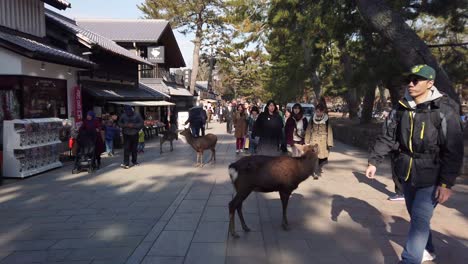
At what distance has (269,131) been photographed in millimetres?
7520

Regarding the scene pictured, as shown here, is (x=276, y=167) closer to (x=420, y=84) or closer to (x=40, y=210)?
(x=420, y=84)

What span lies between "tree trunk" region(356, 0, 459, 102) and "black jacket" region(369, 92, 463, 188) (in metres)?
7.21

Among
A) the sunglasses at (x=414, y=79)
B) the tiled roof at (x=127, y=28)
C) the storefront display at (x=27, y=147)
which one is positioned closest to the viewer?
the sunglasses at (x=414, y=79)

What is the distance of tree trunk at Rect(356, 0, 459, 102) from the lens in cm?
966

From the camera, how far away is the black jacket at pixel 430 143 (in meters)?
3.08

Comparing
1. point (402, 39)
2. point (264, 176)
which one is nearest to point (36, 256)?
point (264, 176)

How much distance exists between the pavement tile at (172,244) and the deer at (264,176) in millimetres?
587

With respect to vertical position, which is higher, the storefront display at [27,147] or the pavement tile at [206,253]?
the storefront display at [27,147]

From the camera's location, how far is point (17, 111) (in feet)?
34.6

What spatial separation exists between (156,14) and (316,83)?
14387 mm

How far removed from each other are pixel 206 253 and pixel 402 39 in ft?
26.3

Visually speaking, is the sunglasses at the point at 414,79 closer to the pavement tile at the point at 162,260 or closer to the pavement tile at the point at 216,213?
the pavement tile at the point at 162,260

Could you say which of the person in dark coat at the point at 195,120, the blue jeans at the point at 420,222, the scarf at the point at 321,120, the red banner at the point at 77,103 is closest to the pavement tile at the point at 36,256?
the blue jeans at the point at 420,222

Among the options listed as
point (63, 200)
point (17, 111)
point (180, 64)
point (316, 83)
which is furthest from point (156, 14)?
point (63, 200)
